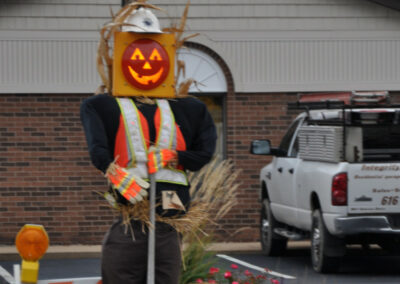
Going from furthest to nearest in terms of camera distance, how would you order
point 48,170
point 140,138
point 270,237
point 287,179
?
point 48,170, point 270,237, point 287,179, point 140,138

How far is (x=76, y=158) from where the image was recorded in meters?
16.6

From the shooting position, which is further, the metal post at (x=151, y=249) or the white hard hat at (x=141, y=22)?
the white hard hat at (x=141, y=22)

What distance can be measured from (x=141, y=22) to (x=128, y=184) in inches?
32.9

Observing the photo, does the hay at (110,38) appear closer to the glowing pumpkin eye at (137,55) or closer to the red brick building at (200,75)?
the glowing pumpkin eye at (137,55)

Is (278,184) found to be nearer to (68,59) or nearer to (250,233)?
(250,233)

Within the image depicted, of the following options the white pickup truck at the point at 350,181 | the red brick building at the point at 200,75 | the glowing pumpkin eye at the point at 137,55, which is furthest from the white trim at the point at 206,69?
the glowing pumpkin eye at the point at 137,55

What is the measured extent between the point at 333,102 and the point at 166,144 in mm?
7363

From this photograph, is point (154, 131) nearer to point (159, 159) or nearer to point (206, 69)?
point (159, 159)

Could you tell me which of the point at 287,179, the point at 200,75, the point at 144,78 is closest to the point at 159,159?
the point at 144,78

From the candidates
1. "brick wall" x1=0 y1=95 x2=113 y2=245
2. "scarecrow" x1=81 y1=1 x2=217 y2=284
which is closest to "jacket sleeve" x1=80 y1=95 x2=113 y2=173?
"scarecrow" x1=81 y1=1 x2=217 y2=284

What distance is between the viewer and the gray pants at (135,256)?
5109mm

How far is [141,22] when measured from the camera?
529 cm

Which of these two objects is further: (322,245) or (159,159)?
(322,245)

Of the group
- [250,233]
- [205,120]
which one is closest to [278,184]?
[250,233]
